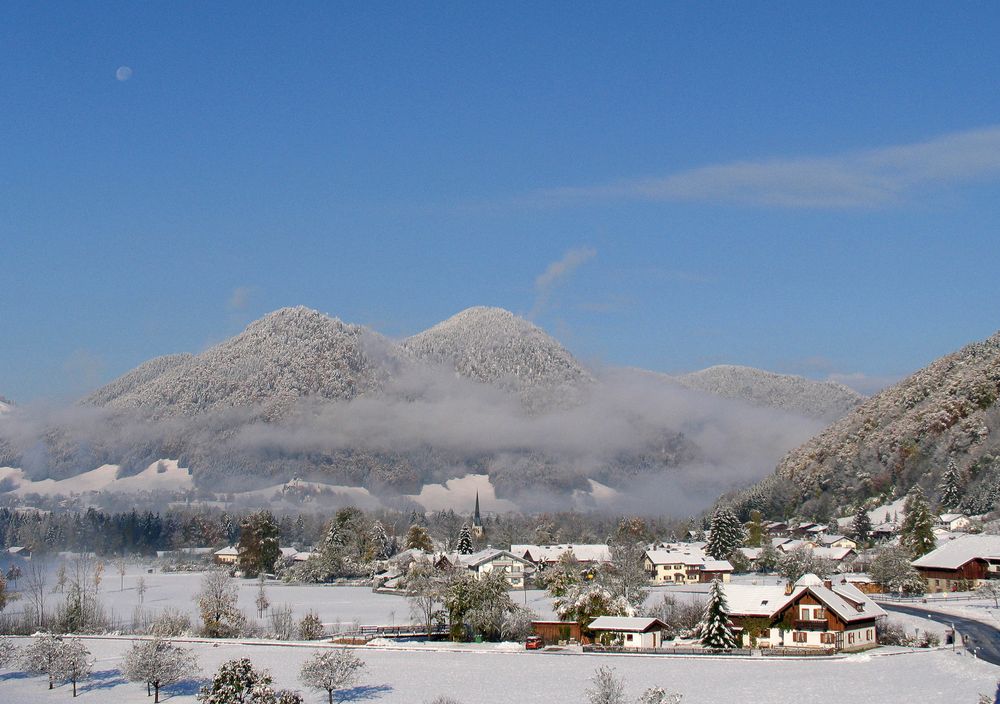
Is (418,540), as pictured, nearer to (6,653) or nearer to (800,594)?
(6,653)

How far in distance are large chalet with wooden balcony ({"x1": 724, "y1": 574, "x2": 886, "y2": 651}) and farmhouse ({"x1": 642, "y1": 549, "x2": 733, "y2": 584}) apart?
52.5m

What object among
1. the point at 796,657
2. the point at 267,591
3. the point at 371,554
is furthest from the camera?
the point at 371,554

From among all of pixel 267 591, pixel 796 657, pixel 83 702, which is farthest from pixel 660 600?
pixel 83 702

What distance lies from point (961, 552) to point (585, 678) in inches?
2244

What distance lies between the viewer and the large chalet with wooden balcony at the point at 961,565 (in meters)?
100

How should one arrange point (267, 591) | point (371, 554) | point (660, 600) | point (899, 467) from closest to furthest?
point (660, 600) < point (267, 591) < point (371, 554) < point (899, 467)

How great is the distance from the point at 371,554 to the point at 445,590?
223 feet

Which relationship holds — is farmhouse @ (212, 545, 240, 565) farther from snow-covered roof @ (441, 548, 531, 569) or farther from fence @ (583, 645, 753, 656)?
fence @ (583, 645, 753, 656)

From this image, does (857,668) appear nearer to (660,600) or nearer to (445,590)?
(445,590)

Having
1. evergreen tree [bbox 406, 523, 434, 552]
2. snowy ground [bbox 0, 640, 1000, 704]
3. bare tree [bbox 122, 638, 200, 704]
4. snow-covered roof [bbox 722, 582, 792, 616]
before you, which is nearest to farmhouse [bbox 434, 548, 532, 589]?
evergreen tree [bbox 406, 523, 434, 552]

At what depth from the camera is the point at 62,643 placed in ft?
211

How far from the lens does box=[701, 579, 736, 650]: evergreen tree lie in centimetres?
6825

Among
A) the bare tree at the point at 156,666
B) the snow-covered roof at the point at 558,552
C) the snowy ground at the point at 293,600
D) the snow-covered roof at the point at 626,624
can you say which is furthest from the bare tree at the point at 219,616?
the snow-covered roof at the point at 558,552

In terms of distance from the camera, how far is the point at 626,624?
71312 mm
